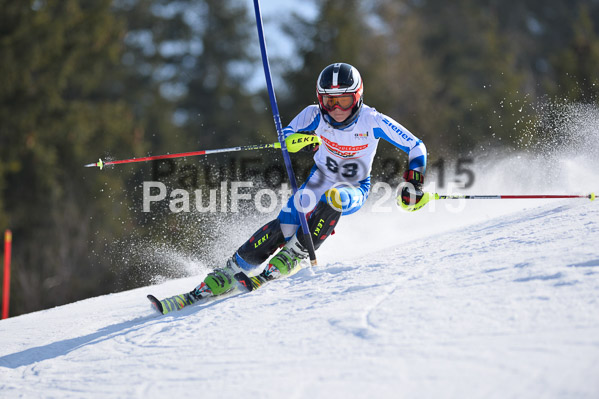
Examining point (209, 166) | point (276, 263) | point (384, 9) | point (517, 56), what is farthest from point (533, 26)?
point (276, 263)

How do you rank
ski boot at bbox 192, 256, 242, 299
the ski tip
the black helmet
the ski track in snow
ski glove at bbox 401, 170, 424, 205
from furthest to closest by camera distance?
the black helmet → ski glove at bbox 401, 170, 424, 205 → ski boot at bbox 192, 256, 242, 299 → the ski tip → the ski track in snow

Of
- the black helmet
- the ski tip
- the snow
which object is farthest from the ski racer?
the snow

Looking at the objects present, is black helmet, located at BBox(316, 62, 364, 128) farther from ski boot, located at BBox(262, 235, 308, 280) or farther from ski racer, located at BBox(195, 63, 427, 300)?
ski boot, located at BBox(262, 235, 308, 280)

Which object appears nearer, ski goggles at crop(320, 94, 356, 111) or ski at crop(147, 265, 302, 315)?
ski at crop(147, 265, 302, 315)

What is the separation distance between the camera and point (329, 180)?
5.17 m

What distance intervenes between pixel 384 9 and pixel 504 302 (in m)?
24.8

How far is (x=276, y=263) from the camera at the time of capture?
448 cm

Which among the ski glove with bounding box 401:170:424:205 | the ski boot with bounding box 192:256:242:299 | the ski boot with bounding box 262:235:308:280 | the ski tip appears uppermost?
the ski glove with bounding box 401:170:424:205

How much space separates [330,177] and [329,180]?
28 millimetres

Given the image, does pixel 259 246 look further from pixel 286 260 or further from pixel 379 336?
pixel 379 336

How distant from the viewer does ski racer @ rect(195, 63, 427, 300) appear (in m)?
4.54

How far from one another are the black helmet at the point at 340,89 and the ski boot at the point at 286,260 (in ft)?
3.47

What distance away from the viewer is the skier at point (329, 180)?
451 centimetres

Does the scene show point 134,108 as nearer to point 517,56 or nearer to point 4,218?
point 4,218
